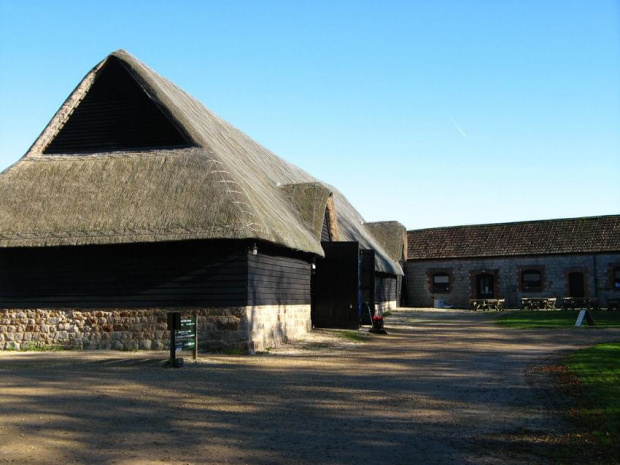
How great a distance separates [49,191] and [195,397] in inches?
388

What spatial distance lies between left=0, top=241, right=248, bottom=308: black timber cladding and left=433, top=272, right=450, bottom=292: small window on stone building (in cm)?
3042

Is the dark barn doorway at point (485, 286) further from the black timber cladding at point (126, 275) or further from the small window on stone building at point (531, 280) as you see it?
the black timber cladding at point (126, 275)

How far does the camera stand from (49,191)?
16.5 m

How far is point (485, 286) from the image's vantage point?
1646 inches

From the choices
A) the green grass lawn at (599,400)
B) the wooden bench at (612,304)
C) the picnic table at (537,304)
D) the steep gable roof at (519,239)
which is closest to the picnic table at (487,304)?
the picnic table at (537,304)

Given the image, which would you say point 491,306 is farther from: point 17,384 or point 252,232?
point 17,384

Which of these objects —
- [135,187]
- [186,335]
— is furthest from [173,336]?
[135,187]

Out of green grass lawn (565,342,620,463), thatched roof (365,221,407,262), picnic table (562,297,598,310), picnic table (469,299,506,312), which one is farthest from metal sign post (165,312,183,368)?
picnic table (469,299,506,312)

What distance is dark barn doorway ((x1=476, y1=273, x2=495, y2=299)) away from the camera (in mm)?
41375

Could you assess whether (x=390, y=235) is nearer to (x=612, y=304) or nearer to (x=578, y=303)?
(x=578, y=303)

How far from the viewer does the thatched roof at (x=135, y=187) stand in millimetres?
14695

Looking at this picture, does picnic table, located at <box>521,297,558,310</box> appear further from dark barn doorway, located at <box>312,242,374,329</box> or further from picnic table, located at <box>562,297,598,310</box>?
dark barn doorway, located at <box>312,242,374,329</box>

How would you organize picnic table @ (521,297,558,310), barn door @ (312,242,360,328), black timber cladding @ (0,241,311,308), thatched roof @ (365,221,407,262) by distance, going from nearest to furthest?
black timber cladding @ (0,241,311,308) < barn door @ (312,242,360,328) < picnic table @ (521,297,558,310) < thatched roof @ (365,221,407,262)

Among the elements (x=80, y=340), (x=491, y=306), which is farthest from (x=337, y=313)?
(x=491, y=306)
